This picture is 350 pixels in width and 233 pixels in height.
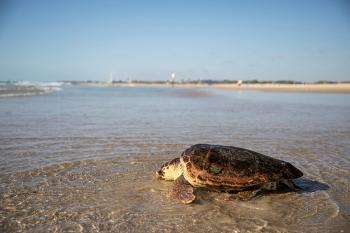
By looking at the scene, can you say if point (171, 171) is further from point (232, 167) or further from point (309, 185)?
point (309, 185)

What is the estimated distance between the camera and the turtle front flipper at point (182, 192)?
524cm

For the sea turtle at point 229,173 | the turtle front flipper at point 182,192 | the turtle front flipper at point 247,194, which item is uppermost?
the sea turtle at point 229,173

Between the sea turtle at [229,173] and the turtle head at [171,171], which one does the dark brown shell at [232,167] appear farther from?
the turtle head at [171,171]

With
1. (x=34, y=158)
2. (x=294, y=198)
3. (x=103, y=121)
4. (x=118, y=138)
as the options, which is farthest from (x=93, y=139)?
(x=294, y=198)

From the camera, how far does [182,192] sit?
5441mm

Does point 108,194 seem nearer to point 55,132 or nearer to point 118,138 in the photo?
point 118,138

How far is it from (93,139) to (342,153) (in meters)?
6.92

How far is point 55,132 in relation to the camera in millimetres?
10523

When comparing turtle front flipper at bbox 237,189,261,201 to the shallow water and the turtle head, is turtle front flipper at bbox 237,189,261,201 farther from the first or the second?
the turtle head

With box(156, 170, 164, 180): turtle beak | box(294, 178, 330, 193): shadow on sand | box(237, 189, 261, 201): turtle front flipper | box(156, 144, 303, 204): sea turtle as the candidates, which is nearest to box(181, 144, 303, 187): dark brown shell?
box(156, 144, 303, 204): sea turtle

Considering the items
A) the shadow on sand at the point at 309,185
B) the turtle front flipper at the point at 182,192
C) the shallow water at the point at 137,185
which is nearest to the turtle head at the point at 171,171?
the shallow water at the point at 137,185

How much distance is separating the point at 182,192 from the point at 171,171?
890mm

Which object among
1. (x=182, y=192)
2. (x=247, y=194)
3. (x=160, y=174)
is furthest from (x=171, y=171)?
(x=247, y=194)

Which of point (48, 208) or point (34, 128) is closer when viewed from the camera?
point (48, 208)
